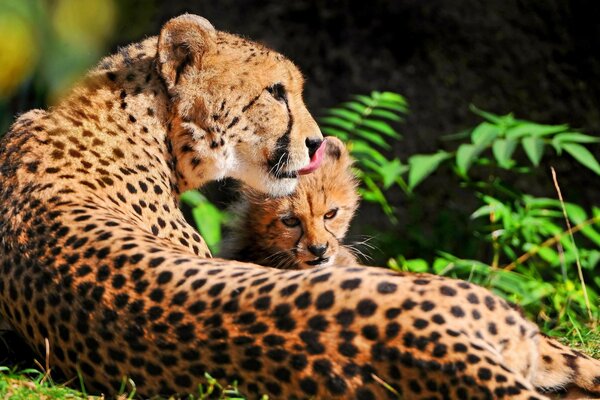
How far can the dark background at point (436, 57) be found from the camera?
6727 mm

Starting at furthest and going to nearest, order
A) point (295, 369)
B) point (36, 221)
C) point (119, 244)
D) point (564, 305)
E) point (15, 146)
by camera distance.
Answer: point (564, 305)
point (15, 146)
point (36, 221)
point (119, 244)
point (295, 369)

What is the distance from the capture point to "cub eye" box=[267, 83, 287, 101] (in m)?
4.06

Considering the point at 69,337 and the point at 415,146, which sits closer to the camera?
the point at 69,337

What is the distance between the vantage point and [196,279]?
2.89 metres

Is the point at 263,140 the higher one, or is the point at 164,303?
the point at 263,140

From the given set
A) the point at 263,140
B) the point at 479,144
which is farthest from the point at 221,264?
the point at 479,144

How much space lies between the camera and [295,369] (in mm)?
2625

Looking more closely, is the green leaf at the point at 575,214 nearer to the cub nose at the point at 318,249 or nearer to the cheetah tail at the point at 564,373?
the cub nose at the point at 318,249

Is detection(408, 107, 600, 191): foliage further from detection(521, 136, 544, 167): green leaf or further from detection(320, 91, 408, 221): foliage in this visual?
detection(320, 91, 408, 221): foliage

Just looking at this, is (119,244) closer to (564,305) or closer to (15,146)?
(15,146)

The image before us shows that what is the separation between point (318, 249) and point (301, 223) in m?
0.23

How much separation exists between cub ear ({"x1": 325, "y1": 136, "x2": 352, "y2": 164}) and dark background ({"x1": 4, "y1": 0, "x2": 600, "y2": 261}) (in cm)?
178

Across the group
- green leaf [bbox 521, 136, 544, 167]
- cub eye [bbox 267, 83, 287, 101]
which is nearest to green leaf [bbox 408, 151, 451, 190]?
green leaf [bbox 521, 136, 544, 167]

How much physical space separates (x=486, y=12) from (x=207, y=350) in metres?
4.65
